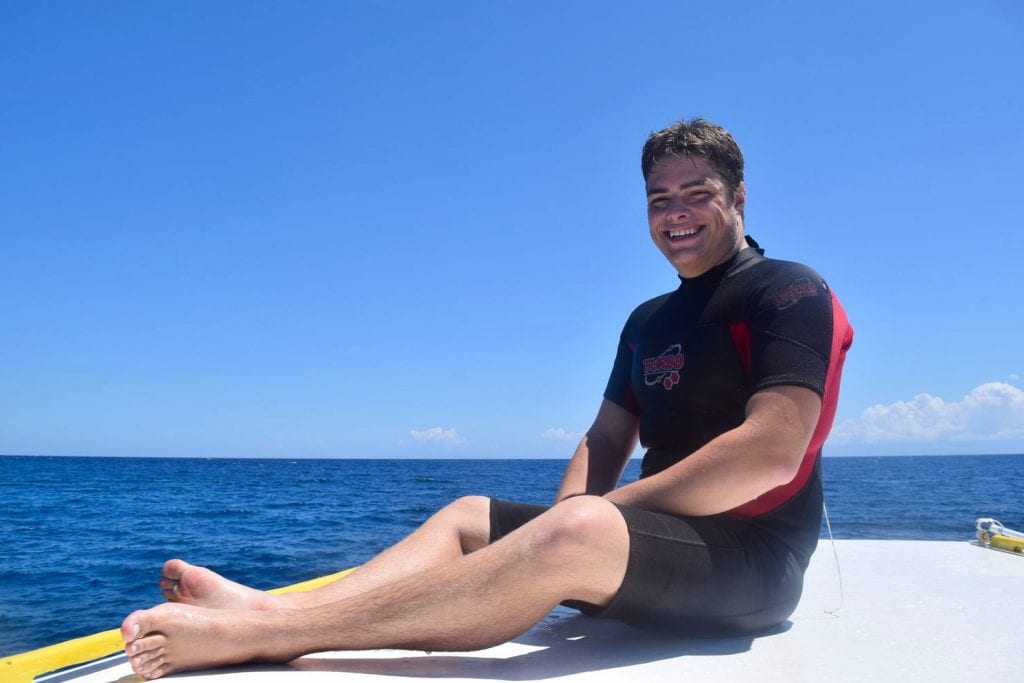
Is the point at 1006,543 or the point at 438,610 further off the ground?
the point at 438,610

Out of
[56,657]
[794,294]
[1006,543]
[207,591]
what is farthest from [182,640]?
[1006,543]

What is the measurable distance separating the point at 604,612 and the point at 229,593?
97cm

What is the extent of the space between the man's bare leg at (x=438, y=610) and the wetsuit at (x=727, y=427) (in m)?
0.14

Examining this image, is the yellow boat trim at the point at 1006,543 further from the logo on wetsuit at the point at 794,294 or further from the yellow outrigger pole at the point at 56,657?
the yellow outrigger pole at the point at 56,657

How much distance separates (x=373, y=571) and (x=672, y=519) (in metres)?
0.84

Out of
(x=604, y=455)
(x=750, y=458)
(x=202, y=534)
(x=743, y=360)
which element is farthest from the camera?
(x=202, y=534)

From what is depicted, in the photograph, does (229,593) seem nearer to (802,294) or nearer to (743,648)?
(743,648)

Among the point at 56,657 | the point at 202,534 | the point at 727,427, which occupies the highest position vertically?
the point at 727,427

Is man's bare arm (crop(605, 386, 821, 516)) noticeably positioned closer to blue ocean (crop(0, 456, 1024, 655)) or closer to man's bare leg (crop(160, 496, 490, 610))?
man's bare leg (crop(160, 496, 490, 610))

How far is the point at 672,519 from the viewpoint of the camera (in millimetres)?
1762

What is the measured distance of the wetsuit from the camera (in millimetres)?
1728

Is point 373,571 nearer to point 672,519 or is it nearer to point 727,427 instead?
point 672,519

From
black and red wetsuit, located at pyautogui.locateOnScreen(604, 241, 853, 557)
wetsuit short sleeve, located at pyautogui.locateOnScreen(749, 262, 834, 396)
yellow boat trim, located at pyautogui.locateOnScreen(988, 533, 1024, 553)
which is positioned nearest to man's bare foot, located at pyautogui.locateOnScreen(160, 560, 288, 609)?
black and red wetsuit, located at pyautogui.locateOnScreen(604, 241, 853, 557)

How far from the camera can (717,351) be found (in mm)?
1996
